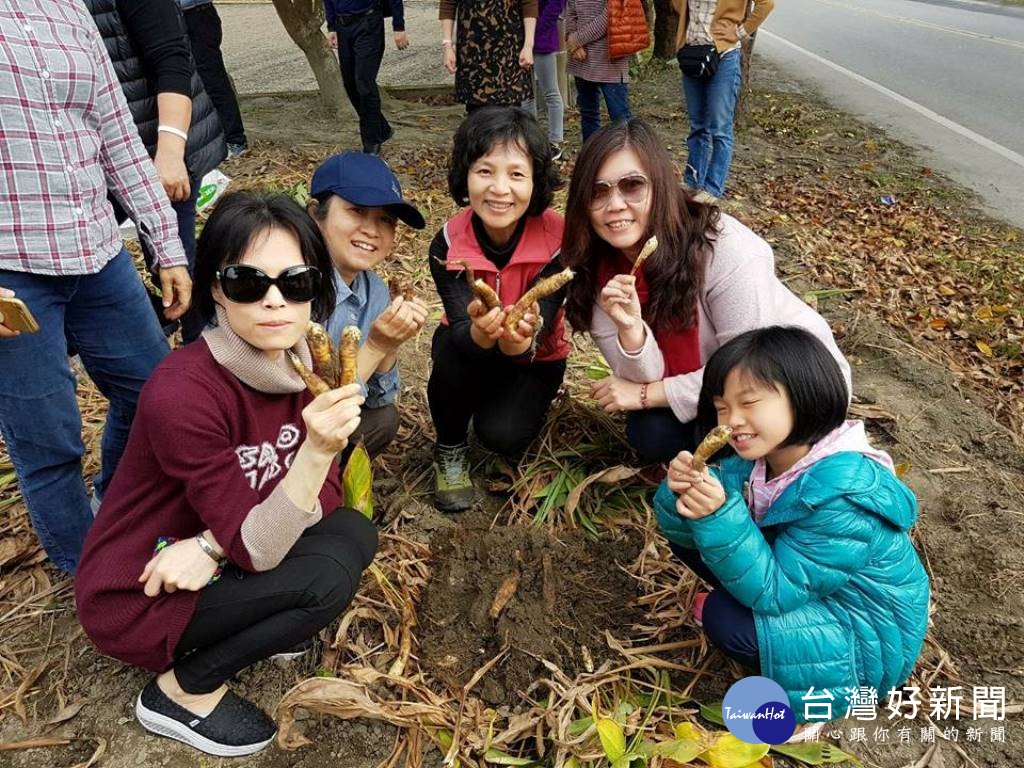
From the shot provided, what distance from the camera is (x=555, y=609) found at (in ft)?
7.38

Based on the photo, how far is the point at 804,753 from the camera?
1.85 m

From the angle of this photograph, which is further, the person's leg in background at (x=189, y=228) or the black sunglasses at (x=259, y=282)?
the person's leg in background at (x=189, y=228)

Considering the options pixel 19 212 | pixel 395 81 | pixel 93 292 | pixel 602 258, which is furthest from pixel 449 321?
pixel 395 81

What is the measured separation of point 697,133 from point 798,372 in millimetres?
4052

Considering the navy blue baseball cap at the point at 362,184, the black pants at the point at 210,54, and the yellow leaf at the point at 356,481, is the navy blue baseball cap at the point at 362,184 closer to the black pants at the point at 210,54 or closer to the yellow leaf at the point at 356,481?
the yellow leaf at the point at 356,481

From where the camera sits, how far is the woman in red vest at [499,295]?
2.41 m

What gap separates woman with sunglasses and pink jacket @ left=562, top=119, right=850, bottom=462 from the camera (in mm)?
2219

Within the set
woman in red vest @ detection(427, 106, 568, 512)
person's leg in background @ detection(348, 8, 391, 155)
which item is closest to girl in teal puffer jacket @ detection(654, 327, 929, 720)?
woman in red vest @ detection(427, 106, 568, 512)

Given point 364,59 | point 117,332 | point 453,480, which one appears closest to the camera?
point 117,332

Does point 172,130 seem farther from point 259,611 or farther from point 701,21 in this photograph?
point 701,21

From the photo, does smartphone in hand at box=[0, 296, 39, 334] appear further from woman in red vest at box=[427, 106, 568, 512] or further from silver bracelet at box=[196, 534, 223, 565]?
woman in red vest at box=[427, 106, 568, 512]

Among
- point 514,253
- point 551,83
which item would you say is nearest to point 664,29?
point 551,83

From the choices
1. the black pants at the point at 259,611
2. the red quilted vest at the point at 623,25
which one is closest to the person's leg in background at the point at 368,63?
the red quilted vest at the point at 623,25

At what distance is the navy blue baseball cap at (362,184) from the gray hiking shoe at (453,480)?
930 mm
